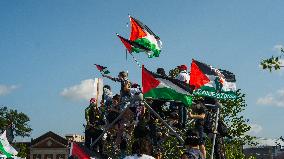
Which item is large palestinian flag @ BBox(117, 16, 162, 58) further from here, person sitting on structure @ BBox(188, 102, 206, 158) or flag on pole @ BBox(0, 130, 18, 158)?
flag on pole @ BBox(0, 130, 18, 158)

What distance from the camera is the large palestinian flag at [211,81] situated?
1333cm

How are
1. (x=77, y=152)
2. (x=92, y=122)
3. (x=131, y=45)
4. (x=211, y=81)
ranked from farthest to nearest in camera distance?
(x=131, y=45)
(x=92, y=122)
(x=211, y=81)
(x=77, y=152)

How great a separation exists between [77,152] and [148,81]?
2.57 metres

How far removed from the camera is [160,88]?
12.8m

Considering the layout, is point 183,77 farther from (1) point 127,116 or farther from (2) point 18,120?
(2) point 18,120

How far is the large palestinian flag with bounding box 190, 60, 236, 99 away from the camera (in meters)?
13.3

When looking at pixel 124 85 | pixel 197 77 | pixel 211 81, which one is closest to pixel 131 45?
pixel 124 85

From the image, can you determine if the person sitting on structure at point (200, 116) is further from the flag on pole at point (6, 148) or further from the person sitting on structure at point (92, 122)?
the flag on pole at point (6, 148)

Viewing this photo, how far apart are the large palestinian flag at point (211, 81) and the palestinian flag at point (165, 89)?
770 mm

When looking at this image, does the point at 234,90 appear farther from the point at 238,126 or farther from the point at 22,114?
the point at 22,114

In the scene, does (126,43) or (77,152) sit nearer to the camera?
(77,152)

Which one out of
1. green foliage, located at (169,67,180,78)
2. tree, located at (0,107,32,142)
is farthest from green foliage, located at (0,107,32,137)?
green foliage, located at (169,67,180,78)

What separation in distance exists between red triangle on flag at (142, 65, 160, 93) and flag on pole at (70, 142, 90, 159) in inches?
87.6

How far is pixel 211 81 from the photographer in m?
13.6
